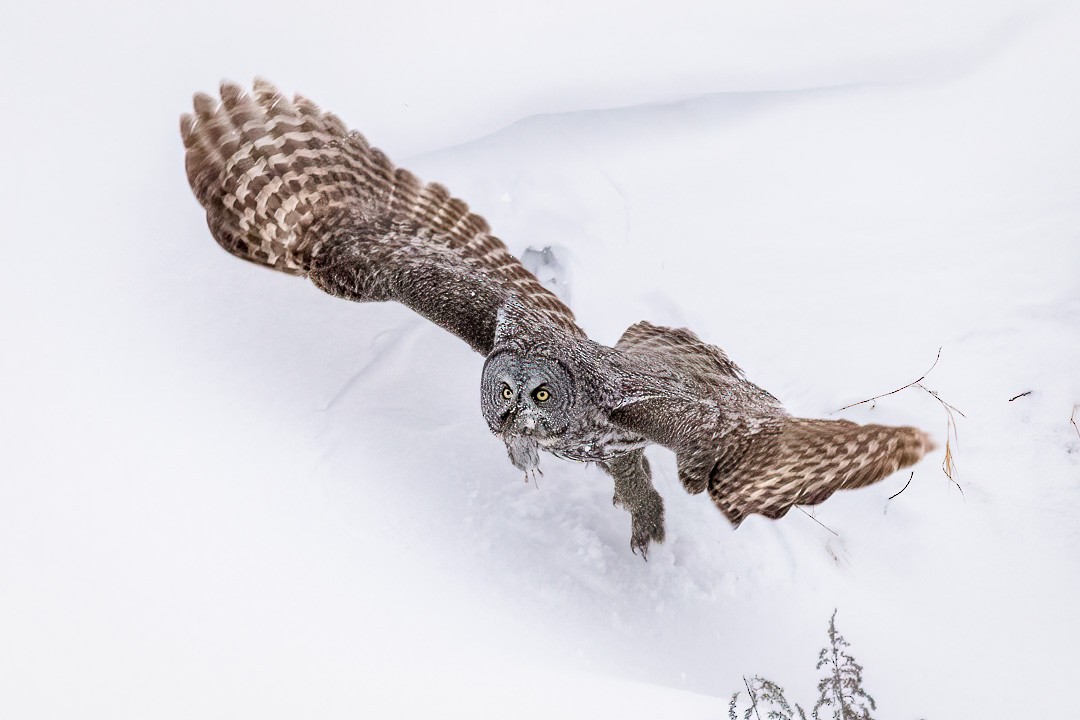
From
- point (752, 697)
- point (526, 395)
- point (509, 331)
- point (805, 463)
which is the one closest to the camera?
point (805, 463)

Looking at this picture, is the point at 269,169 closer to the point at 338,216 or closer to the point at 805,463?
the point at 338,216

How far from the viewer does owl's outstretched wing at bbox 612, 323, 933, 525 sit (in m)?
2.23

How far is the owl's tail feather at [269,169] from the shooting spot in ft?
9.39

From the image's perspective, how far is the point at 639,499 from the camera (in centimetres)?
313

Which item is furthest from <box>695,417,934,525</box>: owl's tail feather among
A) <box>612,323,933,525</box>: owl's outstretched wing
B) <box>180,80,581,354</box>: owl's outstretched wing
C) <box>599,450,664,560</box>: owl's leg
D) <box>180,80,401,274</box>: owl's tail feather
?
<box>180,80,401,274</box>: owl's tail feather

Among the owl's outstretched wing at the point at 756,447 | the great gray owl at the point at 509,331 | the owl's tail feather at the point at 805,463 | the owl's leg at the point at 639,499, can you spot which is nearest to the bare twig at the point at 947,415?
the great gray owl at the point at 509,331

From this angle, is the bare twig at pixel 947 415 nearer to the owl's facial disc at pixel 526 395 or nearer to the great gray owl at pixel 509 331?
the great gray owl at pixel 509 331

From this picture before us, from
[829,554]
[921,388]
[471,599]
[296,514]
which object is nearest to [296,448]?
[296,514]

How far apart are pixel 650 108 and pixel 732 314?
977 millimetres

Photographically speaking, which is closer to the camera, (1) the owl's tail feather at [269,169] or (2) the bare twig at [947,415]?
(1) the owl's tail feather at [269,169]

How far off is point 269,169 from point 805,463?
1.88 meters

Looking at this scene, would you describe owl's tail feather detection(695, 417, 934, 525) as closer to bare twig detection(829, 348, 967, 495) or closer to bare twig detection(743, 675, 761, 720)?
bare twig detection(743, 675, 761, 720)

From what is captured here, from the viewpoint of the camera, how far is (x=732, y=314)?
3.67 m

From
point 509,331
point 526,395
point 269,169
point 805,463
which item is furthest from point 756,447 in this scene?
point 269,169
